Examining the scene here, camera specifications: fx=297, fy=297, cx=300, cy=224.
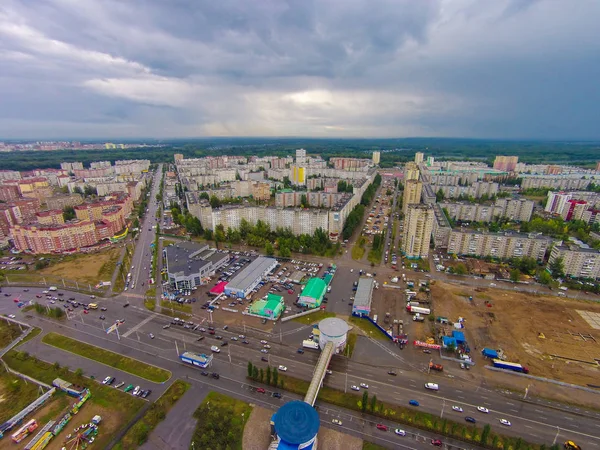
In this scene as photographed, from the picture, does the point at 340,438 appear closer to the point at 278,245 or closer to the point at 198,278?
the point at 198,278

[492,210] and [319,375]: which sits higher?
[492,210]

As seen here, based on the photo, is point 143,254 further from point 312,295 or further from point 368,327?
point 368,327

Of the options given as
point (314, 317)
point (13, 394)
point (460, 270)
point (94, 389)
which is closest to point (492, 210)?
point (460, 270)

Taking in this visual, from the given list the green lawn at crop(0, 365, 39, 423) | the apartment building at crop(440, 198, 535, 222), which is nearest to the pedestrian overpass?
the green lawn at crop(0, 365, 39, 423)

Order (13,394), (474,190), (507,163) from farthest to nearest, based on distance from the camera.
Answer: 1. (507,163)
2. (474,190)
3. (13,394)

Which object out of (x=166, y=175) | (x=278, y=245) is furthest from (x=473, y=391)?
(x=166, y=175)

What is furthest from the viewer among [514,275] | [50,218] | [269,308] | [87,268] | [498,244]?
[50,218]

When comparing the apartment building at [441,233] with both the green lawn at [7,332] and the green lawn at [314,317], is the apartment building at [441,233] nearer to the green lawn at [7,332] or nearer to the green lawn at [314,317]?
the green lawn at [314,317]

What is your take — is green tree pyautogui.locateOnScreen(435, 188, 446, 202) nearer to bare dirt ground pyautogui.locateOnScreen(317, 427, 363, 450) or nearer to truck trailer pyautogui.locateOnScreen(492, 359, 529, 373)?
truck trailer pyautogui.locateOnScreen(492, 359, 529, 373)
